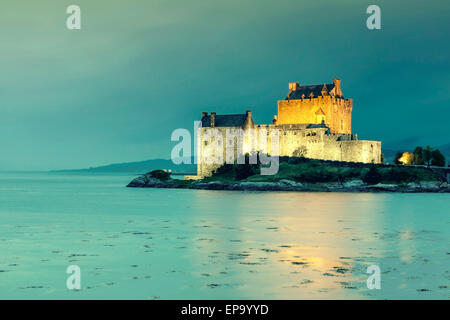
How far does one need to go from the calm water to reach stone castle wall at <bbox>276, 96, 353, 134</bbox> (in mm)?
52681

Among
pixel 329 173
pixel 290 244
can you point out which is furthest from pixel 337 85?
pixel 290 244

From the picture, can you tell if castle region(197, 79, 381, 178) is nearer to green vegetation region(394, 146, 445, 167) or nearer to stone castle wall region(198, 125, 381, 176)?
stone castle wall region(198, 125, 381, 176)

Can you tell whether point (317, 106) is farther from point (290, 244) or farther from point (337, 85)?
→ point (290, 244)

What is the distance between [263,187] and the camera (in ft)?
248

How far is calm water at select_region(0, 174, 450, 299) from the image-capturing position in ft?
50.3

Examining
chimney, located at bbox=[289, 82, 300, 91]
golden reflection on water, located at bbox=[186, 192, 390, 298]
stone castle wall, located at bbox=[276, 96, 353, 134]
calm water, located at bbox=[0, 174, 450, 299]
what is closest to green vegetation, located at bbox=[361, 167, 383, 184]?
stone castle wall, located at bbox=[276, 96, 353, 134]

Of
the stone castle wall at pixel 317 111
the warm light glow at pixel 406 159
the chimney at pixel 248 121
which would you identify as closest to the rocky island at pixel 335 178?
the chimney at pixel 248 121

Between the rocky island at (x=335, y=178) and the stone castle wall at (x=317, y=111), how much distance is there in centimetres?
1607

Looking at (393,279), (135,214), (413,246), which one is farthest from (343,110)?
(393,279)

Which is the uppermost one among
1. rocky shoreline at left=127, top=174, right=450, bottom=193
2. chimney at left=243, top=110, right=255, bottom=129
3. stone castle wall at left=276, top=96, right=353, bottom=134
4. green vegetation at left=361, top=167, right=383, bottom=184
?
stone castle wall at left=276, top=96, right=353, bottom=134

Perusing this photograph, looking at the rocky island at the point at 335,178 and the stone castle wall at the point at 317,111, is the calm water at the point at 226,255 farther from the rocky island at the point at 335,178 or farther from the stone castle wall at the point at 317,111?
the stone castle wall at the point at 317,111

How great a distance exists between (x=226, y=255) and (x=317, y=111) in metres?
73.0

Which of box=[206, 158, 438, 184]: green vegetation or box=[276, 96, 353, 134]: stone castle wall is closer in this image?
box=[206, 158, 438, 184]: green vegetation
